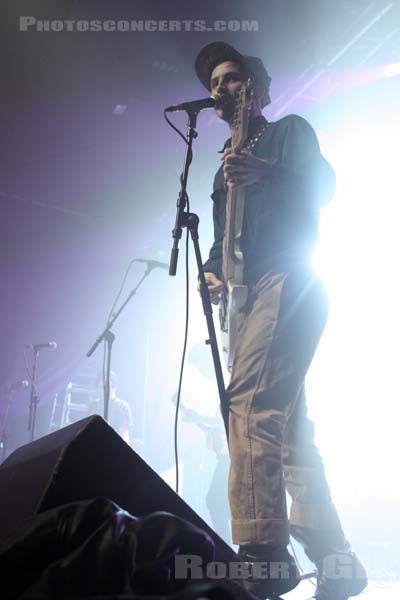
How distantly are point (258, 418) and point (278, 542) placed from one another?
1.25ft

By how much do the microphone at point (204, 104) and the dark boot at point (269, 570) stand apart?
5.78 feet

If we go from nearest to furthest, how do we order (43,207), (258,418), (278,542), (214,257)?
Result: (278,542)
(258,418)
(214,257)
(43,207)

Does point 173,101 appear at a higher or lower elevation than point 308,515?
higher

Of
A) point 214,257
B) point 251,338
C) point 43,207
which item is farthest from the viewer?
point 43,207

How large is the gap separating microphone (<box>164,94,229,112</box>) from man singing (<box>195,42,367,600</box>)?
12cm

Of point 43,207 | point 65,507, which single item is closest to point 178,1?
A: point 43,207

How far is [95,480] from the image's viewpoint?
1.14m

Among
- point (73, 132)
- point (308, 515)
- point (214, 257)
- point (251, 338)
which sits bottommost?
point (308, 515)

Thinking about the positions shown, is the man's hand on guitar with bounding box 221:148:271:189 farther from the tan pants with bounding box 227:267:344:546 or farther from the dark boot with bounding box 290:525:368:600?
the dark boot with bounding box 290:525:368:600

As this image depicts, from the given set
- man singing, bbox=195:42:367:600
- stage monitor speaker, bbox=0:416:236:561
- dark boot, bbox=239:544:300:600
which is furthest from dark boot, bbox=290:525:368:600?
stage monitor speaker, bbox=0:416:236:561

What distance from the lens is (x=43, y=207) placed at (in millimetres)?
8484

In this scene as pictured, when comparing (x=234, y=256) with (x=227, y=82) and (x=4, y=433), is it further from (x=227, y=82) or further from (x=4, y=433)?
(x=4, y=433)

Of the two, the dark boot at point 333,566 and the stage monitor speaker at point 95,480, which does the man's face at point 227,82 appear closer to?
the stage monitor speaker at point 95,480

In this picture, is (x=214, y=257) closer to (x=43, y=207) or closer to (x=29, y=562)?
(x=29, y=562)
